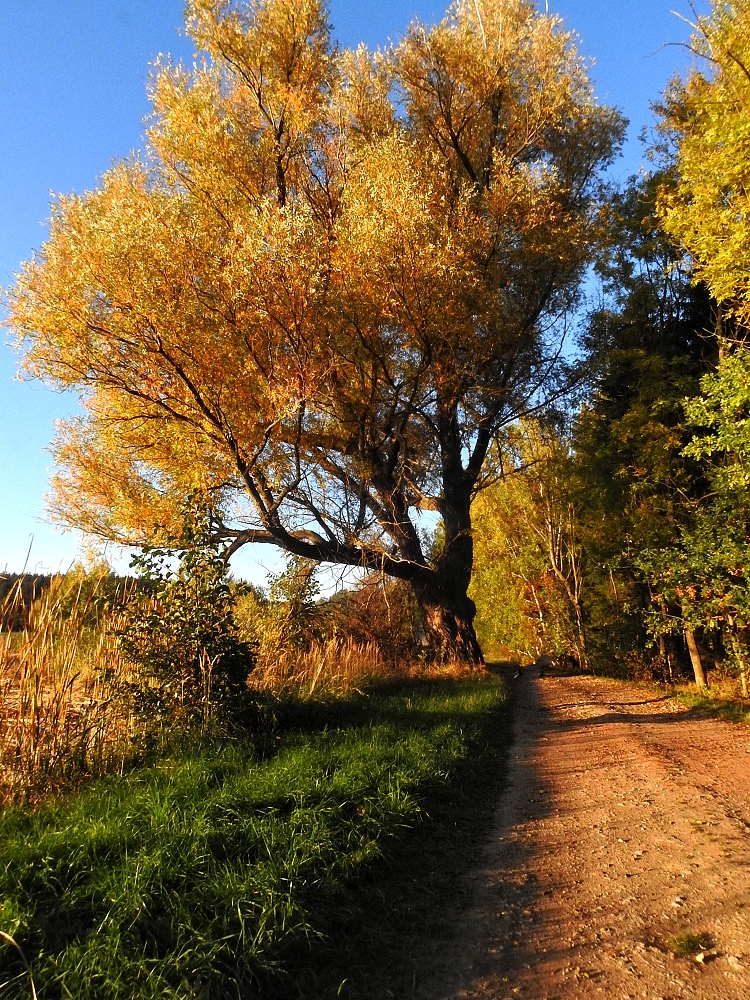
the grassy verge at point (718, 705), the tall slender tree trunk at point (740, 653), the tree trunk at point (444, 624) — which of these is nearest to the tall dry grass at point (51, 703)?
the grassy verge at point (718, 705)

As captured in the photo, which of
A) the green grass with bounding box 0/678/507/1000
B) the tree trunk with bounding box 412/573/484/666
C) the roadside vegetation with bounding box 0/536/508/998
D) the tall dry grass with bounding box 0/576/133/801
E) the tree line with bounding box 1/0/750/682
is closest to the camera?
the green grass with bounding box 0/678/507/1000

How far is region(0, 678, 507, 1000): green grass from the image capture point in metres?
2.79

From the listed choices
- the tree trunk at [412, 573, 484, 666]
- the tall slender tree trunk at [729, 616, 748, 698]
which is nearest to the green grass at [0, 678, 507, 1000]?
the tall slender tree trunk at [729, 616, 748, 698]

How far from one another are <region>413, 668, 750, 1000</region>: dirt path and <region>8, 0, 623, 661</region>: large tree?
5.80 meters

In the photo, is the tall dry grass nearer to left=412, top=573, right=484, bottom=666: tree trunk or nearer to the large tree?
the large tree

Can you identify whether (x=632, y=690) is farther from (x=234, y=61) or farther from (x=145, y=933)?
(x=234, y=61)

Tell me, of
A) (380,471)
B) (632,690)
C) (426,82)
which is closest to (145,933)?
(380,471)

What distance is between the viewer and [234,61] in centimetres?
1373

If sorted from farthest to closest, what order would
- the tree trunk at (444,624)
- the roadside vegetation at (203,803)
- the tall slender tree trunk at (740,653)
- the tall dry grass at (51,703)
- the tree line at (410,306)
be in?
the tree trunk at (444,624), the tall slender tree trunk at (740,653), the tree line at (410,306), the tall dry grass at (51,703), the roadside vegetation at (203,803)

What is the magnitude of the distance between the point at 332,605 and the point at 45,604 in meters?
7.87

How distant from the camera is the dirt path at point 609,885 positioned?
9.94 feet

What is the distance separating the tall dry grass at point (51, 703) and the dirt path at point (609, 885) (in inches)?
135

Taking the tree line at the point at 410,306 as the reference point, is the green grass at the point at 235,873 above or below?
below

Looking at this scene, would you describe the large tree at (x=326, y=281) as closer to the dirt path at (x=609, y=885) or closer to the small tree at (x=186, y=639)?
the small tree at (x=186, y=639)
